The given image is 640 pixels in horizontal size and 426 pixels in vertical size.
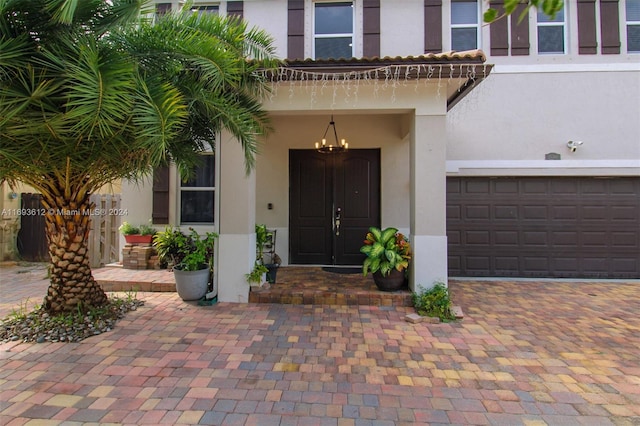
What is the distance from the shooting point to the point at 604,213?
6648 mm

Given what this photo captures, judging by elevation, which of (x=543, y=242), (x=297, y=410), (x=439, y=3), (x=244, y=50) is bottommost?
(x=297, y=410)

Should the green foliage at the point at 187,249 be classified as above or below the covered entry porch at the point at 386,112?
below

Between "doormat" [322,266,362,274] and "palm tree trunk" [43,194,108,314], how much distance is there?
3.99 meters

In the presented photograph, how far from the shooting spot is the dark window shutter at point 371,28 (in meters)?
6.98

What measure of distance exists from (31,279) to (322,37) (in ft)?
25.6

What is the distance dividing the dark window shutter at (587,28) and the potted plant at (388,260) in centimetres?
588

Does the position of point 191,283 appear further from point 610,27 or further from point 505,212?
point 610,27

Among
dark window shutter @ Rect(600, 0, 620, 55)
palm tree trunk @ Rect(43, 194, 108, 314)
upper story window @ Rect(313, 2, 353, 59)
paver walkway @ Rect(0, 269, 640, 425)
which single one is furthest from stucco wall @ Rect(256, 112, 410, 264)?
dark window shutter @ Rect(600, 0, 620, 55)

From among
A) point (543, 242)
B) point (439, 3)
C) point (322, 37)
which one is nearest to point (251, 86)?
point (322, 37)

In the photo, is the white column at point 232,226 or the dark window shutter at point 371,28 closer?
the white column at point 232,226

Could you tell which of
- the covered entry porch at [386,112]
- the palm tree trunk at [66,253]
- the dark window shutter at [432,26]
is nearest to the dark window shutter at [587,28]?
the dark window shutter at [432,26]

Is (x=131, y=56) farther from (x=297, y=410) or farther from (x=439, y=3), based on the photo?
(x=439, y=3)

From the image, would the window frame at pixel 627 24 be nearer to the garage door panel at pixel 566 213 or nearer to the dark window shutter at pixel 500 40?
the dark window shutter at pixel 500 40

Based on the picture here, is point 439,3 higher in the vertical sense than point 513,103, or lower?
higher
